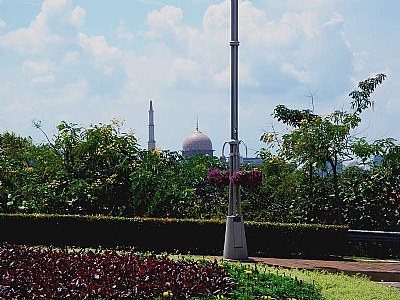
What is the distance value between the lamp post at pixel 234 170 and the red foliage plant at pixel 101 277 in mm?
3480

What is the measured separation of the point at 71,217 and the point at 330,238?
190 inches

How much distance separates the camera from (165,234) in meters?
13.6

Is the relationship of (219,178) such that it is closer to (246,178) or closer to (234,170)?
(234,170)

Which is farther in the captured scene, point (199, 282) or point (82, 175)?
point (82, 175)

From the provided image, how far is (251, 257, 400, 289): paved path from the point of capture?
11.4 meters

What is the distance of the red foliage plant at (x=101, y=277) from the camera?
670 centimetres

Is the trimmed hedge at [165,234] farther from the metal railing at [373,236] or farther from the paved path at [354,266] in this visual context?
the paved path at [354,266]

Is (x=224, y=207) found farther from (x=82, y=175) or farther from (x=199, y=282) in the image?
(x=199, y=282)

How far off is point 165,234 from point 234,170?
2354 millimetres

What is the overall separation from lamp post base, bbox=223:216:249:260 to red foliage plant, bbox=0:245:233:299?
3465 mm

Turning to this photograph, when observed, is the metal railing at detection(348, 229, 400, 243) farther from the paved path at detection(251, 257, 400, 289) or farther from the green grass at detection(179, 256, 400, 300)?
the green grass at detection(179, 256, 400, 300)

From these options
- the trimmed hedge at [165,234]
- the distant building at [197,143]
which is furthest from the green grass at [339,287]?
the distant building at [197,143]

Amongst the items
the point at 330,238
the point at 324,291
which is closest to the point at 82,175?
the point at 330,238

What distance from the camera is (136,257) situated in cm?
858
